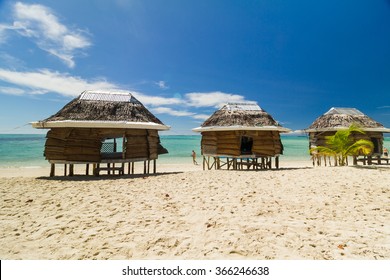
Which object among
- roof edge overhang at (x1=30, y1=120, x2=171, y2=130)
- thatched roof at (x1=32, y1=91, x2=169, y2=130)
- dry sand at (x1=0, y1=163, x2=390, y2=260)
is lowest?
dry sand at (x1=0, y1=163, x2=390, y2=260)

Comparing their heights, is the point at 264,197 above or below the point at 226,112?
below

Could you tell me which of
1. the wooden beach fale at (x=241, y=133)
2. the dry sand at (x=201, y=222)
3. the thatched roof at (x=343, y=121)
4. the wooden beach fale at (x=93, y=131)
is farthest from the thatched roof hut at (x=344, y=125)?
the wooden beach fale at (x=93, y=131)

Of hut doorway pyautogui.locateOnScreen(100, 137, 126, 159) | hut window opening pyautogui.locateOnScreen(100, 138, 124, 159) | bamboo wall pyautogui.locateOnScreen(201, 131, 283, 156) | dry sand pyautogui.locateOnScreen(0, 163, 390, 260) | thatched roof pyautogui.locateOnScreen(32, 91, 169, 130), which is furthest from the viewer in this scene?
bamboo wall pyautogui.locateOnScreen(201, 131, 283, 156)

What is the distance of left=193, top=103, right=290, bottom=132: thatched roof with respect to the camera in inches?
504

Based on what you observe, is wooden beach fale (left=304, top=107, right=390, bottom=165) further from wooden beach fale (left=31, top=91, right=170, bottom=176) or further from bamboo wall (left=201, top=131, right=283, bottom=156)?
wooden beach fale (left=31, top=91, right=170, bottom=176)

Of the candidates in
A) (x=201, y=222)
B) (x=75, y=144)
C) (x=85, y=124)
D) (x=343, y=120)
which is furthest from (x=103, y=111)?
(x=343, y=120)

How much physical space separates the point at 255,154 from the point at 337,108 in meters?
12.0

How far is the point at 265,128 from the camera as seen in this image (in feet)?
41.2

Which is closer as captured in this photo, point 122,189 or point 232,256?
point 232,256

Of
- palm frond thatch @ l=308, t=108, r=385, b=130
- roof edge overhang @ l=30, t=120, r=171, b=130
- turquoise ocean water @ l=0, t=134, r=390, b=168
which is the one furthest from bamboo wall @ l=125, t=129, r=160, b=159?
turquoise ocean water @ l=0, t=134, r=390, b=168

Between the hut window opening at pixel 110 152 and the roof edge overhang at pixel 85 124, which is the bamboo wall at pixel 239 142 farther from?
the hut window opening at pixel 110 152

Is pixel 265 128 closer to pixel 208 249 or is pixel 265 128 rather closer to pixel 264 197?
pixel 264 197
